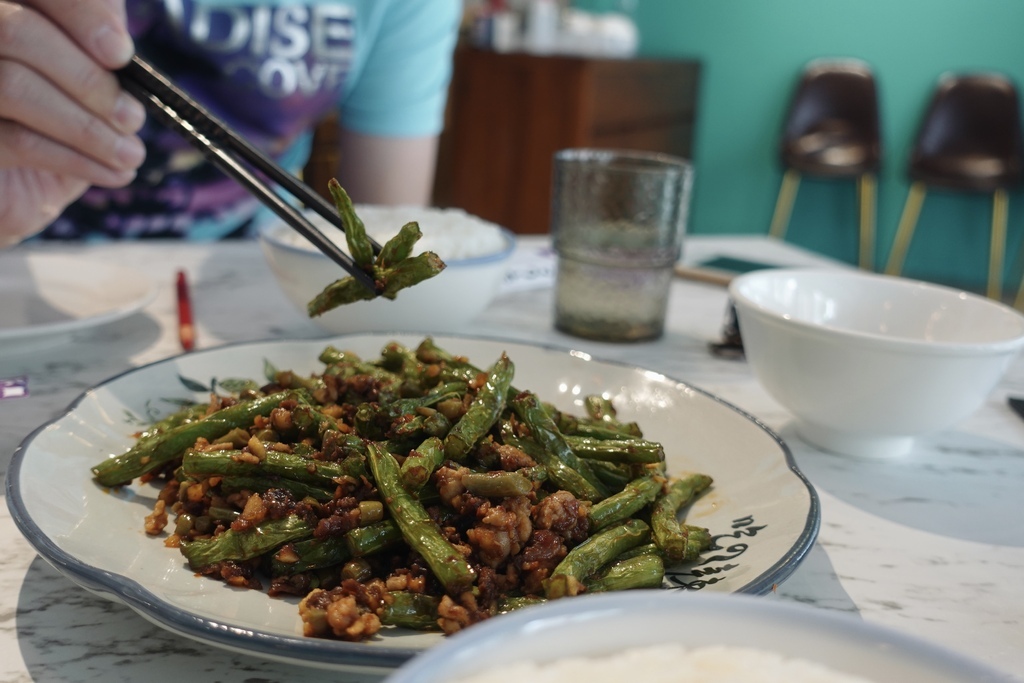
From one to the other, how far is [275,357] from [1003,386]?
1617mm

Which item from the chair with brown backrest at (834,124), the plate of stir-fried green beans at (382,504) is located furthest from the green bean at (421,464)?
the chair with brown backrest at (834,124)

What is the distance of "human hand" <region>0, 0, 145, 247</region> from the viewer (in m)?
1.60

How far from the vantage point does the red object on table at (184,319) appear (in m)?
1.87

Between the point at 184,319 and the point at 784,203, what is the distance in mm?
7049

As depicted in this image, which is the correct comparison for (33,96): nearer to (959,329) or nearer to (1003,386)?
(959,329)

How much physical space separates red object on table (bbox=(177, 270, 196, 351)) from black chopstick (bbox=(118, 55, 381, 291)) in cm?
52

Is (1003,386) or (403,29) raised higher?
(403,29)

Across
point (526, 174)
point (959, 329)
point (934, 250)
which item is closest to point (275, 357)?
A: point (959, 329)

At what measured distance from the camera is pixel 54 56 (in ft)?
5.37

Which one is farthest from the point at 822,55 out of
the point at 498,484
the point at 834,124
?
the point at 498,484

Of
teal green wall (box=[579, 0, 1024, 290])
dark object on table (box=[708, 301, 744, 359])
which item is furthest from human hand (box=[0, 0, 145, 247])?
teal green wall (box=[579, 0, 1024, 290])

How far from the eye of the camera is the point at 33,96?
1678 millimetres

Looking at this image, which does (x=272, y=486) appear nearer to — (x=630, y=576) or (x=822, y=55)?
(x=630, y=576)

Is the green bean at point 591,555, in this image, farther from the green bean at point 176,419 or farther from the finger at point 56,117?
the finger at point 56,117
